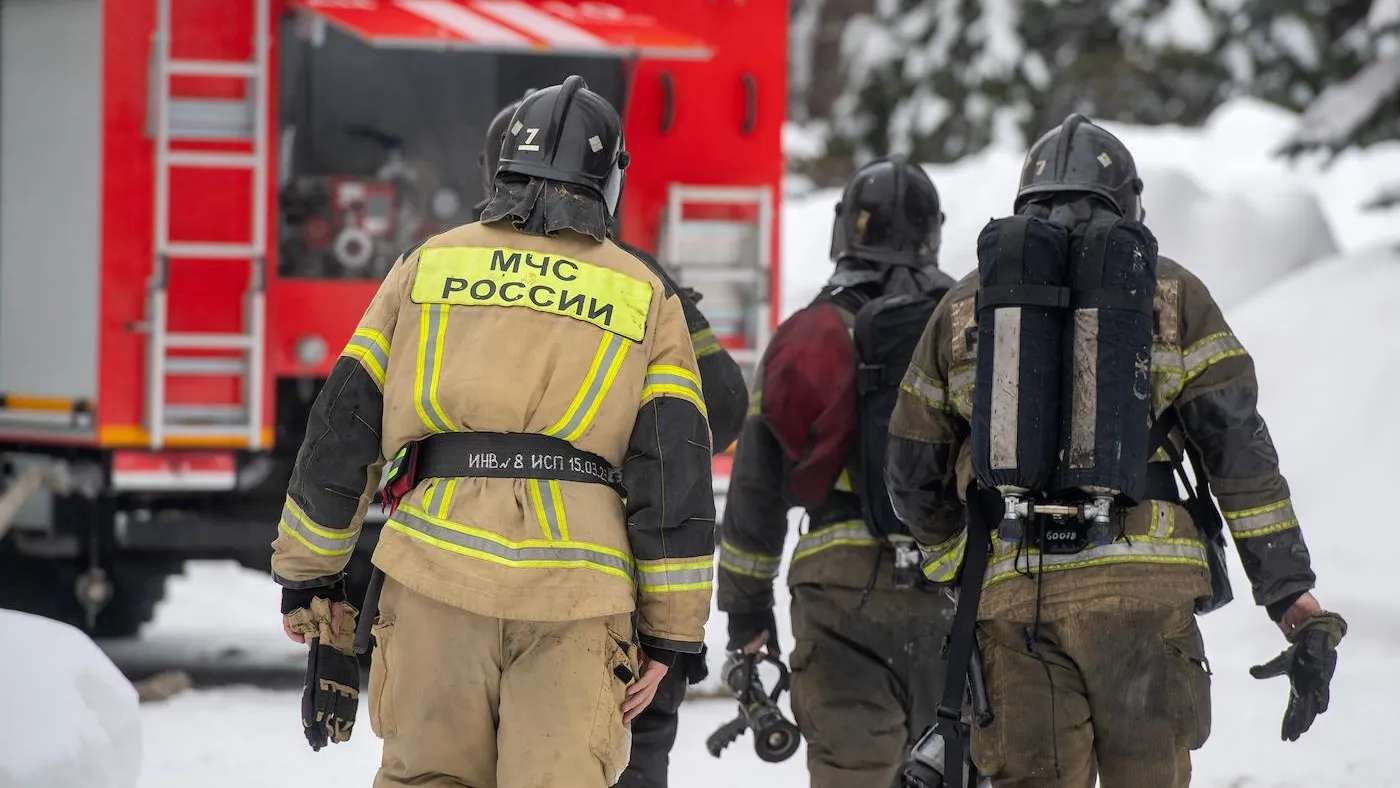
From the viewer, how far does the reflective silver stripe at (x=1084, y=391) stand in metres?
3.66

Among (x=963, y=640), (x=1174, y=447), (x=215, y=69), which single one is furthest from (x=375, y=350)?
(x=215, y=69)

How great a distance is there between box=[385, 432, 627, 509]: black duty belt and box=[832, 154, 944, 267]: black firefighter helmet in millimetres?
1773

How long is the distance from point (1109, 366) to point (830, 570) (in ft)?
4.43

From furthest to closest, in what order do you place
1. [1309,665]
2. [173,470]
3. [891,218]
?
[173,470] < [891,218] < [1309,665]

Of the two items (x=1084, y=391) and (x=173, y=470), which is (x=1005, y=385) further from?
(x=173, y=470)

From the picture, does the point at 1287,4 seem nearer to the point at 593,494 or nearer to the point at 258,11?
the point at 258,11

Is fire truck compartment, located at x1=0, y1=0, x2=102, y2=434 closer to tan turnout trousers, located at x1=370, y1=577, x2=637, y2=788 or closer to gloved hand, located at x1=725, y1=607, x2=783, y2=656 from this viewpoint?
gloved hand, located at x1=725, y1=607, x2=783, y2=656

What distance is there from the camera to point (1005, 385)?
12.1 ft

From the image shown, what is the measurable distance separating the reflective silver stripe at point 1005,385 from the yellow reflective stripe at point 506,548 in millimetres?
780

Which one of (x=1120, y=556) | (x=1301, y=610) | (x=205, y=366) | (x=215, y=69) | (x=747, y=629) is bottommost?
(x=747, y=629)

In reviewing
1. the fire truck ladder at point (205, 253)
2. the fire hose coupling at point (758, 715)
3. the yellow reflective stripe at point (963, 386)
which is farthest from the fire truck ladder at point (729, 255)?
the yellow reflective stripe at point (963, 386)

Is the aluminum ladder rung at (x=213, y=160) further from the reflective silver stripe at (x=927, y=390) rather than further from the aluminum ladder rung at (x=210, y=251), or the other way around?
the reflective silver stripe at (x=927, y=390)

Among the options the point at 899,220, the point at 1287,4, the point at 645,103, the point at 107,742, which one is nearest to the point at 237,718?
the point at 107,742

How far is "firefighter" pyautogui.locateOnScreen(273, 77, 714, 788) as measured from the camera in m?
3.43
